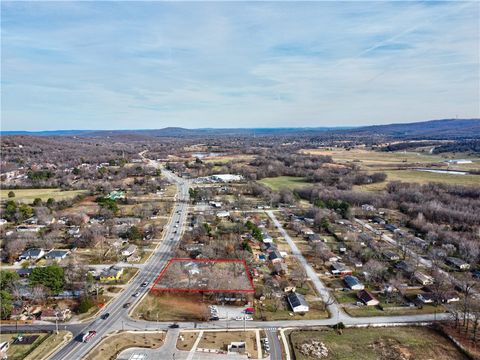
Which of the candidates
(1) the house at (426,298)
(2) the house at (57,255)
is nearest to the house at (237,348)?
(1) the house at (426,298)

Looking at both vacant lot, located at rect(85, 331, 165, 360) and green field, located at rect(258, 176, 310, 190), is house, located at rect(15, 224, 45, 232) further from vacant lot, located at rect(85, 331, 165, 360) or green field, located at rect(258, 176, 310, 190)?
green field, located at rect(258, 176, 310, 190)

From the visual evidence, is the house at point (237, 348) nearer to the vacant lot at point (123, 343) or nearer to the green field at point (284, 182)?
the vacant lot at point (123, 343)

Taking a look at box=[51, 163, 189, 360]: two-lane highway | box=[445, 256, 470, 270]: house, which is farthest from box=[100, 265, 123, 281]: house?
box=[445, 256, 470, 270]: house

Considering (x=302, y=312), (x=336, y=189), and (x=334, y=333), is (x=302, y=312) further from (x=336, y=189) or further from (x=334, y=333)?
(x=336, y=189)

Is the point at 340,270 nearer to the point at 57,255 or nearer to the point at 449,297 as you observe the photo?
the point at 449,297

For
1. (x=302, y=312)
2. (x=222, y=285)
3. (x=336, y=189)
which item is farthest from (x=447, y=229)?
(x=222, y=285)

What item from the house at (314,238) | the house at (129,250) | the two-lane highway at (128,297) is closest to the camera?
the two-lane highway at (128,297)
